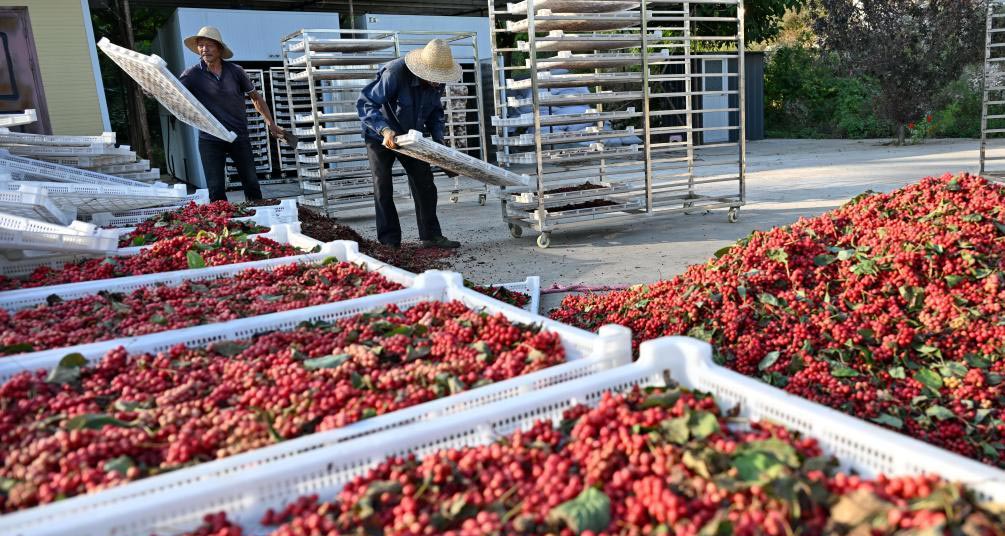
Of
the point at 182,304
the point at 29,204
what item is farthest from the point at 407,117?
the point at 182,304

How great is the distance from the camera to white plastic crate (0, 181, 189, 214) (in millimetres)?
4516

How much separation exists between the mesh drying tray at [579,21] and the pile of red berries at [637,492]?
17.2 feet

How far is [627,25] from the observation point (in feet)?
24.2

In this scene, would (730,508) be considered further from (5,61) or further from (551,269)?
(5,61)

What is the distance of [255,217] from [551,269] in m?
2.23

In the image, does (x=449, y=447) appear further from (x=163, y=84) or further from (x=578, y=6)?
(x=578, y=6)

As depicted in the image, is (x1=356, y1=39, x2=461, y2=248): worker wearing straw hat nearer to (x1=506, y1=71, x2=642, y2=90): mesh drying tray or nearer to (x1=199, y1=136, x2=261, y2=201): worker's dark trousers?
(x1=506, y1=71, x2=642, y2=90): mesh drying tray

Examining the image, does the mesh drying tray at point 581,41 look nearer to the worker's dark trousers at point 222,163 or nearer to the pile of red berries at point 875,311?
the worker's dark trousers at point 222,163

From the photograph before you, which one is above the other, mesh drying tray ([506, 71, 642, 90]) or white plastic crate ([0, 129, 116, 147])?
mesh drying tray ([506, 71, 642, 90])

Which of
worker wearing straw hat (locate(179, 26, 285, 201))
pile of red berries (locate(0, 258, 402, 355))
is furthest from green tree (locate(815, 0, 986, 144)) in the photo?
pile of red berries (locate(0, 258, 402, 355))

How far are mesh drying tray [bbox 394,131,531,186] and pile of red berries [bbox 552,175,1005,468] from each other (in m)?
1.76

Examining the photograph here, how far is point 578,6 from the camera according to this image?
6.56m

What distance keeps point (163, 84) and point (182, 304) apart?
2.65 metres

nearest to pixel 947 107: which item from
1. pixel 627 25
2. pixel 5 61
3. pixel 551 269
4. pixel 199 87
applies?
pixel 627 25
